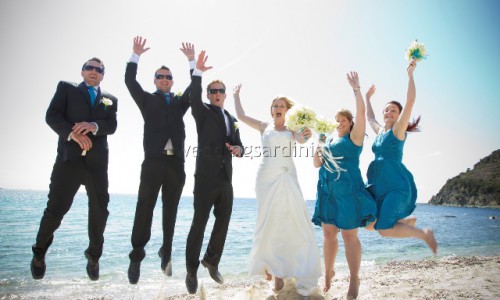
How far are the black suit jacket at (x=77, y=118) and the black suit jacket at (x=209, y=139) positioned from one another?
1.41 metres

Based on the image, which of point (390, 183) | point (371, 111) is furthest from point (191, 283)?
point (371, 111)

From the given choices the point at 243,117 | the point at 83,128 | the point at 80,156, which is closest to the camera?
the point at 83,128

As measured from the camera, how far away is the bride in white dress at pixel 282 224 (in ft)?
16.9

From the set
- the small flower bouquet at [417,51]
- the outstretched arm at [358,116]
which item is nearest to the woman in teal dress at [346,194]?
the outstretched arm at [358,116]

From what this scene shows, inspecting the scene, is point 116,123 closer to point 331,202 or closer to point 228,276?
point 331,202

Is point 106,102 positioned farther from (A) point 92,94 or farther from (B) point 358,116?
(B) point 358,116

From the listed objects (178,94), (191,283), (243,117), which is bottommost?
(191,283)

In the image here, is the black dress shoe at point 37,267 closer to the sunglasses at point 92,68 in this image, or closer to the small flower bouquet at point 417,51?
the sunglasses at point 92,68

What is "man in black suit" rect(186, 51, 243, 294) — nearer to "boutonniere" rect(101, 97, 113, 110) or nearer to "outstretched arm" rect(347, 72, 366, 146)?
"boutonniere" rect(101, 97, 113, 110)

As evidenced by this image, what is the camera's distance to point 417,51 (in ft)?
17.7

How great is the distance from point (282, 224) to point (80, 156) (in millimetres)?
3401

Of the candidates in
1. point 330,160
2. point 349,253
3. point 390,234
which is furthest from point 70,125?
point 390,234

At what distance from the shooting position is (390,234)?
528 centimetres

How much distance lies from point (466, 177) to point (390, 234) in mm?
136746
